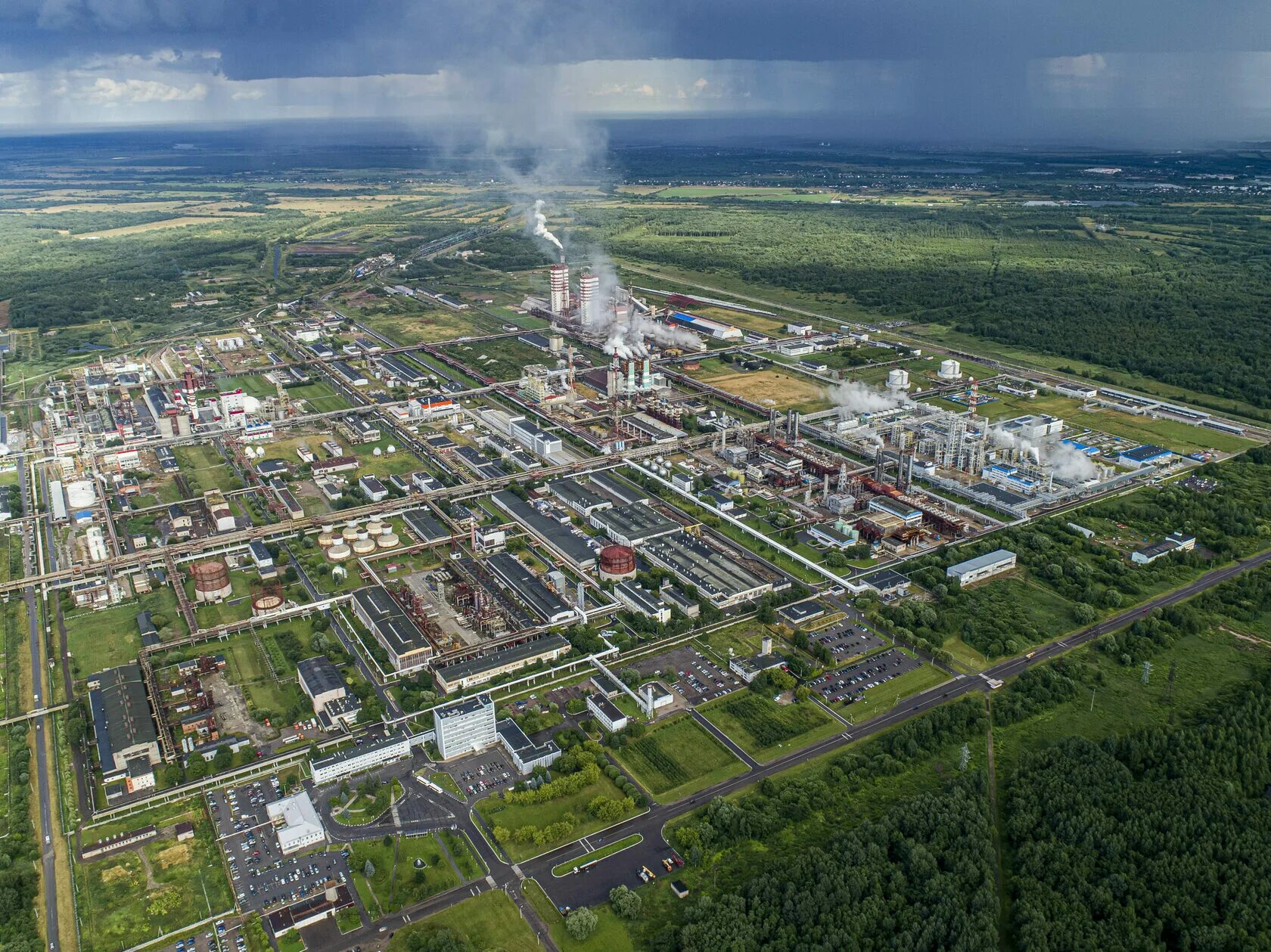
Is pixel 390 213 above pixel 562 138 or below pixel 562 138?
below

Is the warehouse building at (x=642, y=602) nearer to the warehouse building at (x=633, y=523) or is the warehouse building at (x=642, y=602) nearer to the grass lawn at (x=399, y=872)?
the warehouse building at (x=633, y=523)

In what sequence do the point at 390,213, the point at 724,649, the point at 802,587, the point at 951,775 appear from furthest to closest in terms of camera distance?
the point at 390,213, the point at 802,587, the point at 724,649, the point at 951,775

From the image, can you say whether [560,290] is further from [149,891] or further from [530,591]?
[149,891]

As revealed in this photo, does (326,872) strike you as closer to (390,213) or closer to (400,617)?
(400,617)

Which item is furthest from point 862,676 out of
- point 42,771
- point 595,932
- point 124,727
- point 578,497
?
point 42,771

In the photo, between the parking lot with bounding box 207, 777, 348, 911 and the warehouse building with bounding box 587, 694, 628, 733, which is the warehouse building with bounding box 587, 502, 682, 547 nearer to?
the warehouse building with bounding box 587, 694, 628, 733

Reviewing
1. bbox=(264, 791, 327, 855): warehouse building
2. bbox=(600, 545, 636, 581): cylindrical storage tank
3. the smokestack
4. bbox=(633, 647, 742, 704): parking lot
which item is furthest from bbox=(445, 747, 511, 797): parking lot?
the smokestack

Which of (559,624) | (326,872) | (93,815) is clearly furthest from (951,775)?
(93,815)
